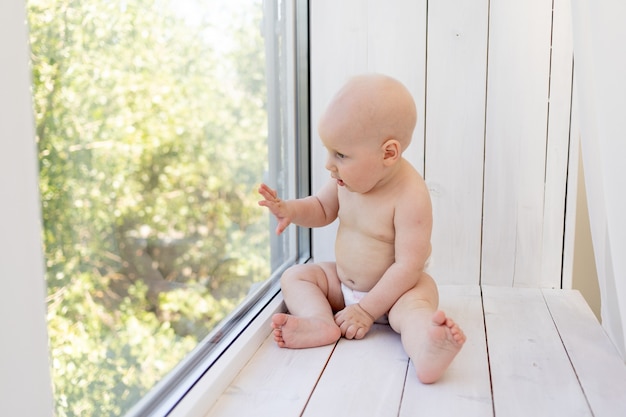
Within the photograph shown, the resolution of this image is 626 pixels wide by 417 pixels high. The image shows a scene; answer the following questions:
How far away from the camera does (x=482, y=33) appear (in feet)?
4.75

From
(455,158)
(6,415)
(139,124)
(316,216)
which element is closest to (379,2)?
(455,158)

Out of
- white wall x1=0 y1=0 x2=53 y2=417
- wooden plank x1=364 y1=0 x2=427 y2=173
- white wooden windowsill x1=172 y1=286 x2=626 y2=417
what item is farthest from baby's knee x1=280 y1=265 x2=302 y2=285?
white wall x1=0 y1=0 x2=53 y2=417

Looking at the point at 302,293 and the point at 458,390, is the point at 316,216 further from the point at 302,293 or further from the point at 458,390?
the point at 458,390

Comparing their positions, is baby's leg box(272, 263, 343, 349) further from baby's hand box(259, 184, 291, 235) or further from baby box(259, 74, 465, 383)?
baby's hand box(259, 184, 291, 235)

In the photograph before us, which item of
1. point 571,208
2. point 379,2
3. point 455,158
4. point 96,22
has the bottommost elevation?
point 571,208

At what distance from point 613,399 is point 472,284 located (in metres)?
0.60

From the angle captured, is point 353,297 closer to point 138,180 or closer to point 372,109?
point 372,109

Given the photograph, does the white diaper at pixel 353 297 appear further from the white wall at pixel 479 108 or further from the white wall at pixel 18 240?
the white wall at pixel 18 240

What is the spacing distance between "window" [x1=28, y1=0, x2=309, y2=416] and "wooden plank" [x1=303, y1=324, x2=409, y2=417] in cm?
21

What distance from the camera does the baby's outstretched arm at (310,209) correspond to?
1.22 metres

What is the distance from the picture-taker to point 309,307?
1198mm

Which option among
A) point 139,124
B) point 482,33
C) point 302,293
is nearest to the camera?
point 139,124

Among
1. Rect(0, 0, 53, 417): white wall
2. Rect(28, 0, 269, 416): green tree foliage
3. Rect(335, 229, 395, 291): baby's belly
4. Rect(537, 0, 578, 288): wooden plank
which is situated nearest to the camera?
Rect(0, 0, 53, 417): white wall

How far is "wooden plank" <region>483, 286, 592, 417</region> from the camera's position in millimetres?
917
